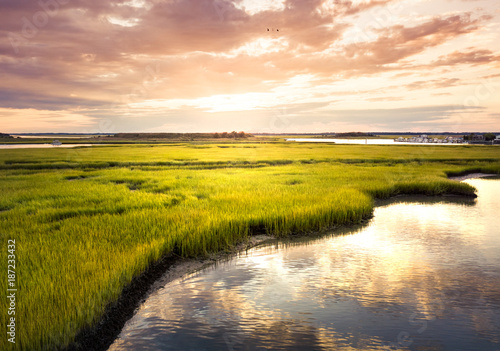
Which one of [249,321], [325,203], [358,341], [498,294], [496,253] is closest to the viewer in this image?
[358,341]

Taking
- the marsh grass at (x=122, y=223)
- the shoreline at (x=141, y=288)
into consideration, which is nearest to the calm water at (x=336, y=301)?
the shoreline at (x=141, y=288)

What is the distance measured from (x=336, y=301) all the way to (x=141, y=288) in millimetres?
4121

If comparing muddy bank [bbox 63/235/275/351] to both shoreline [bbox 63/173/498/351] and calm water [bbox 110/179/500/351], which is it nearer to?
shoreline [bbox 63/173/498/351]

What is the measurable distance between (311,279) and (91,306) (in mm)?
4644

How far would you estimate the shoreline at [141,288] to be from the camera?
4645mm

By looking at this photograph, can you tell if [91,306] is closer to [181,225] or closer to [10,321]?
[10,321]

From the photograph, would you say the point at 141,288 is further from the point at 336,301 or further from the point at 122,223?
the point at 336,301

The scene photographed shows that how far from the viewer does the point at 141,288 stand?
6.46m

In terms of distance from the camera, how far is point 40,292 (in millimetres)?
4945

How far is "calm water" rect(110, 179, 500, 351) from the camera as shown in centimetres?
495

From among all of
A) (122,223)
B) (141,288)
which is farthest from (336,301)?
(122,223)

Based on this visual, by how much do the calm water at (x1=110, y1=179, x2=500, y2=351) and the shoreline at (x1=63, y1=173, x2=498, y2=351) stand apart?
21 cm

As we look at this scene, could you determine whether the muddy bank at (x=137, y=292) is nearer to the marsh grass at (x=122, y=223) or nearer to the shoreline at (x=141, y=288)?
the shoreline at (x=141, y=288)

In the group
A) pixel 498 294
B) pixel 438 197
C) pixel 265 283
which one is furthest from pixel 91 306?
pixel 438 197
